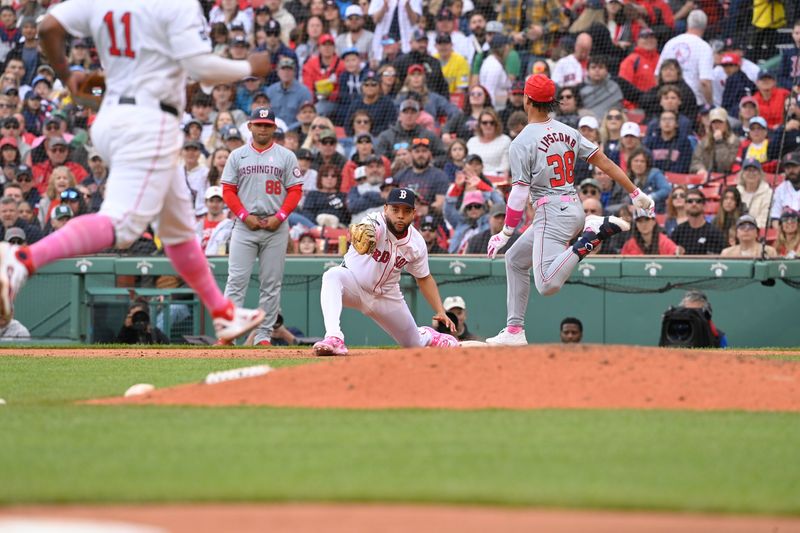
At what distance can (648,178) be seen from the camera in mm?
13867

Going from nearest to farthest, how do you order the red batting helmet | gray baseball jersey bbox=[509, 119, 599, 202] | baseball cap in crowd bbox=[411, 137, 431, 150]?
the red batting helmet < gray baseball jersey bbox=[509, 119, 599, 202] < baseball cap in crowd bbox=[411, 137, 431, 150]

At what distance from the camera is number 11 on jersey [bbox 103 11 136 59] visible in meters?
6.45

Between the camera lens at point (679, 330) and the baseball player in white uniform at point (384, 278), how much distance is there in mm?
3095

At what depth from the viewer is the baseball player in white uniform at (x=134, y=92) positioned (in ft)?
20.8

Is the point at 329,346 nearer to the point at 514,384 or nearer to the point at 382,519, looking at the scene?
the point at 514,384

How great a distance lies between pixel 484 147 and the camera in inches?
596

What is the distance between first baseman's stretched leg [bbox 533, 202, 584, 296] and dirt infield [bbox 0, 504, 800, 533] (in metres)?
5.83

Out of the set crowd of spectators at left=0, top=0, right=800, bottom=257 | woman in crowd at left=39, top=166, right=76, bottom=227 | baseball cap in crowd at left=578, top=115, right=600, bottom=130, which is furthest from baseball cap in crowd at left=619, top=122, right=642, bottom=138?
woman in crowd at left=39, top=166, right=76, bottom=227

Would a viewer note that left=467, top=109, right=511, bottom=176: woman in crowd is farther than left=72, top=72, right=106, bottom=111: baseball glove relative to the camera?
Yes

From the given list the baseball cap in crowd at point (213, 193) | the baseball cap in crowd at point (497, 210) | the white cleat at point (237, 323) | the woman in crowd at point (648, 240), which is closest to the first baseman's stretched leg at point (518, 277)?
the baseball cap in crowd at point (497, 210)

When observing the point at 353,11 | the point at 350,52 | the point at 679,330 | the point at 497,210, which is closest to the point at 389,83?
the point at 350,52

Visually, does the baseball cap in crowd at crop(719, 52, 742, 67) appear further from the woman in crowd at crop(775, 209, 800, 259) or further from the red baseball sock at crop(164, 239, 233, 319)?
the red baseball sock at crop(164, 239, 233, 319)

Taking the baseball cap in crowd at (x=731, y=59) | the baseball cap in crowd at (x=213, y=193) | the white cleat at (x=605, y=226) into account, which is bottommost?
A: the baseball cap in crowd at (x=213, y=193)

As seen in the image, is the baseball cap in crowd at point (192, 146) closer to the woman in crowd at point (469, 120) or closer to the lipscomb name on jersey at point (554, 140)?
the woman in crowd at point (469, 120)
